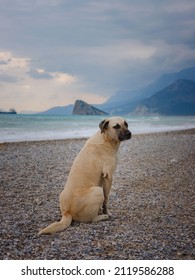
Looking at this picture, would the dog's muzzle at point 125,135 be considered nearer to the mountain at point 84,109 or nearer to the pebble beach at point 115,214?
the pebble beach at point 115,214

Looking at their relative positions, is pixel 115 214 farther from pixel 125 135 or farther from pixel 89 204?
pixel 125 135

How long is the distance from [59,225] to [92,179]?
0.89m

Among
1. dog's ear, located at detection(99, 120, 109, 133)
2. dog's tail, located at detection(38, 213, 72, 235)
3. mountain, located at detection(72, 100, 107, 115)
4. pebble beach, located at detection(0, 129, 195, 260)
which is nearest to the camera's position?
pebble beach, located at detection(0, 129, 195, 260)

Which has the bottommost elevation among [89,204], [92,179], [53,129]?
[89,204]

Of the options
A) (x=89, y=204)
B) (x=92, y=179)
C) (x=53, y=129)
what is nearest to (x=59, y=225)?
(x=89, y=204)

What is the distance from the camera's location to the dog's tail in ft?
17.3

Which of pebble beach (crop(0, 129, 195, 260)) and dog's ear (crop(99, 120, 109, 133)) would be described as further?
dog's ear (crop(99, 120, 109, 133))

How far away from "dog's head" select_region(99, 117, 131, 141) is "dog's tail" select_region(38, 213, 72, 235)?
58.0 inches

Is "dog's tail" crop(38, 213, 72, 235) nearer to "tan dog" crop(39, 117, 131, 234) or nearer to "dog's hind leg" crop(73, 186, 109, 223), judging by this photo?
"tan dog" crop(39, 117, 131, 234)

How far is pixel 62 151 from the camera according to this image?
50.5ft

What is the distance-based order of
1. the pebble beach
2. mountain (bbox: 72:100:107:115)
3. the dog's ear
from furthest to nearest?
mountain (bbox: 72:100:107:115) → the dog's ear → the pebble beach

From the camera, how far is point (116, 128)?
245 inches

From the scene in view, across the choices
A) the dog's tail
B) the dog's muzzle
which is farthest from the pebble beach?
the dog's muzzle
